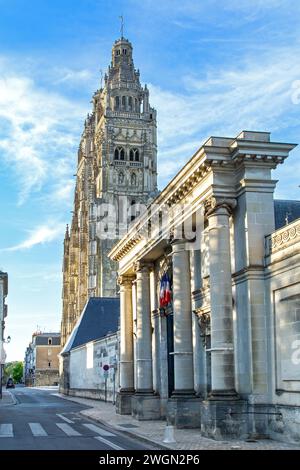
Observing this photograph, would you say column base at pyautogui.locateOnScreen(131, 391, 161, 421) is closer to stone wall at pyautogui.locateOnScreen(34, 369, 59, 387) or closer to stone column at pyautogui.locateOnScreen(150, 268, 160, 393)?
stone column at pyautogui.locateOnScreen(150, 268, 160, 393)

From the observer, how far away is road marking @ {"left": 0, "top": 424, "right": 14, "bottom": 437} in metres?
23.7

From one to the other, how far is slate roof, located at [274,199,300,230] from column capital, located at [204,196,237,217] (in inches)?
88.3

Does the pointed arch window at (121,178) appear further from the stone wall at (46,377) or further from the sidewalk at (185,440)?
the sidewalk at (185,440)

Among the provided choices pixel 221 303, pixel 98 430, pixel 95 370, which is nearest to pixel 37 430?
pixel 98 430

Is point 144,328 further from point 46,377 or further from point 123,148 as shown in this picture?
point 46,377

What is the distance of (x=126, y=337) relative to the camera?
37.8 metres

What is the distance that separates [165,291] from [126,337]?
335 inches

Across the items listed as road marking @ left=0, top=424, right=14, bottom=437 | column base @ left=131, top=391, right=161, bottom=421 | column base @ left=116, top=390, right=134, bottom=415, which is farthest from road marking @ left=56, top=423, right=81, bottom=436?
column base @ left=116, top=390, right=134, bottom=415

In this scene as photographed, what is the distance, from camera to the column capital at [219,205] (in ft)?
74.5

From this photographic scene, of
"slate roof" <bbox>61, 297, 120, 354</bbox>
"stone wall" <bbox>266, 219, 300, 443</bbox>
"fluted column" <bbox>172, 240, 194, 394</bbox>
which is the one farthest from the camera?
"slate roof" <bbox>61, 297, 120, 354</bbox>

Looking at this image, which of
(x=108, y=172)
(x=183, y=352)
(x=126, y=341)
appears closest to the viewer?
(x=183, y=352)

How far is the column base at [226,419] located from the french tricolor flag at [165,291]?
8839 mm

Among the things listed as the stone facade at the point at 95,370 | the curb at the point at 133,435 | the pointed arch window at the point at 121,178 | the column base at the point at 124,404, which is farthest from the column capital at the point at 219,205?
the pointed arch window at the point at 121,178
